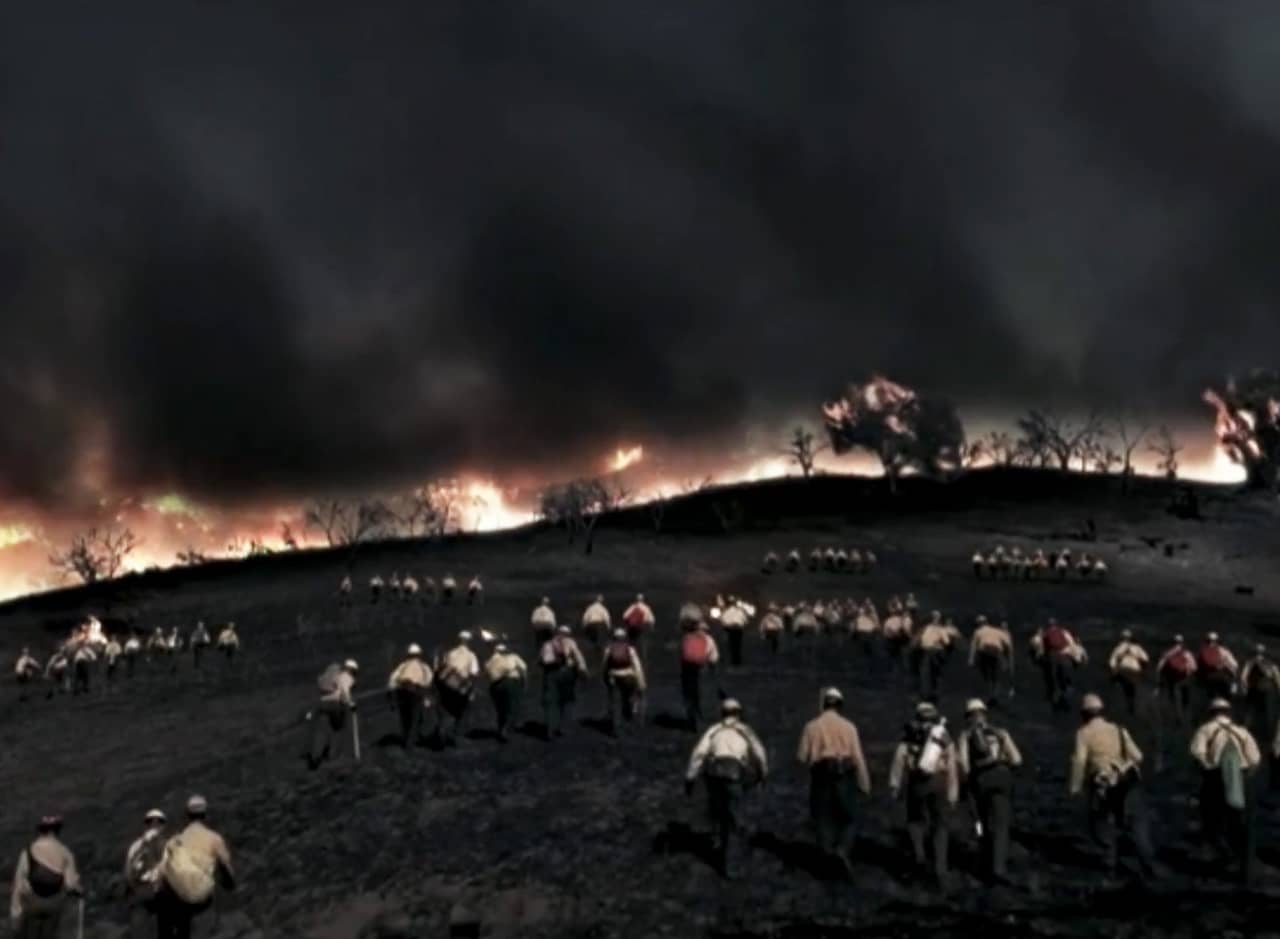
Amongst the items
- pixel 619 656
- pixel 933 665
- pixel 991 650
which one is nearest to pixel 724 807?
pixel 619 656

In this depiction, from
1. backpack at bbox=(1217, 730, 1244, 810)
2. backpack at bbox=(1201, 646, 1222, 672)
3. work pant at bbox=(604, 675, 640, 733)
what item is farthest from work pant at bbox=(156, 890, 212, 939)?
backpack at bbox=(1201, 646, 1222, 672)

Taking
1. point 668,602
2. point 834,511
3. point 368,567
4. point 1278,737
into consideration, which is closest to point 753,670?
point 1278,737

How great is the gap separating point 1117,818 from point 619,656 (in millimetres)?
11741

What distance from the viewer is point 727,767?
15.8 meters

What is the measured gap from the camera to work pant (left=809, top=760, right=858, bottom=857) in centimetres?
1583

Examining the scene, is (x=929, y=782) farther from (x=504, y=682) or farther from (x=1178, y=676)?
(x=1178, y=676)

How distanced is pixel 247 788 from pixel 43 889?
11.5 meters

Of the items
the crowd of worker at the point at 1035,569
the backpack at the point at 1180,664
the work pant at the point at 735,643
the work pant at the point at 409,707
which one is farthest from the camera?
the crowd of worker at the point at 1035,569

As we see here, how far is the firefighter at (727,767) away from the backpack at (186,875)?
5.65 meters

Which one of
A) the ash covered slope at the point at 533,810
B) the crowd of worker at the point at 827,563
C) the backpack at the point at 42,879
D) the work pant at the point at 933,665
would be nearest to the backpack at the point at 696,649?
the ash covered slope at the point at 533,810

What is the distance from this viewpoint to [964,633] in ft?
191

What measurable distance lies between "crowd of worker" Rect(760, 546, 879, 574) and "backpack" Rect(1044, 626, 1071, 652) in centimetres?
4764

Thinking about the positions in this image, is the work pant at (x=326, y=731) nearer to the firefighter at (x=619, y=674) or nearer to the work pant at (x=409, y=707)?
the work pant at (x=409, y=707)

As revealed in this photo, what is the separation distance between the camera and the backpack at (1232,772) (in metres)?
14.9
